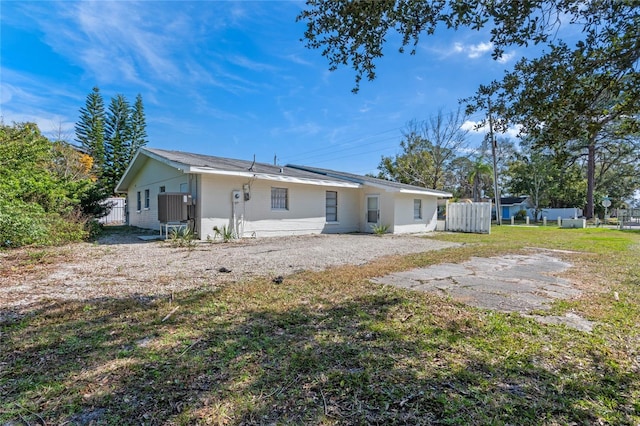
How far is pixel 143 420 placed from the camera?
167cm

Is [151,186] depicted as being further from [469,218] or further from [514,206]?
[514,206]

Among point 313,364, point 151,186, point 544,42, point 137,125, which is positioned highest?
point 137,125

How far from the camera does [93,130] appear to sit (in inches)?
965

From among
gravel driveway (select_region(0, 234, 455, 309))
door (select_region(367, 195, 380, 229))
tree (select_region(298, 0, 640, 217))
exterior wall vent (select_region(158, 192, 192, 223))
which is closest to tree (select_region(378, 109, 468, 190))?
door (select_region(367, 195, 380, 229))

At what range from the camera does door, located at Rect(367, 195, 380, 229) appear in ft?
49.0

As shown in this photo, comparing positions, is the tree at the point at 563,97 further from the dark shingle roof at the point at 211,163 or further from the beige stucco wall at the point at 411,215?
the beige stucco wall at the point at 411,215

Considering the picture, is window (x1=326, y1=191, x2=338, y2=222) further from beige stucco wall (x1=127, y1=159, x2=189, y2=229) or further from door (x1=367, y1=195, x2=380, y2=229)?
beige stucco wall (x1=127, y1=159, x2=189, y2=229)

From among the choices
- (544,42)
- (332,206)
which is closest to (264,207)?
(332,206)

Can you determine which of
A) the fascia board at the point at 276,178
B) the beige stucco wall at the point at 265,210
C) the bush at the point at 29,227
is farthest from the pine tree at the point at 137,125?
the fascia board at the point at 276,178

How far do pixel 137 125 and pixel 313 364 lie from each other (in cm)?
2968

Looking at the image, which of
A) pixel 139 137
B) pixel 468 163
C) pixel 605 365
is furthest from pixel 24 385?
pixel 468 163

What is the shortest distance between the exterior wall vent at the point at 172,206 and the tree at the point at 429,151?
22359mm

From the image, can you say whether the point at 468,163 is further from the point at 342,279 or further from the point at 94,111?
the point at 94,111

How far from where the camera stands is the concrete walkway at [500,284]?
3.73 meters
